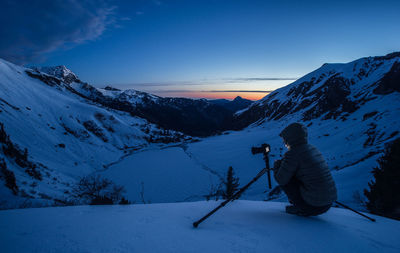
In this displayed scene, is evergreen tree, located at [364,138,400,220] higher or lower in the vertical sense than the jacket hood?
lower

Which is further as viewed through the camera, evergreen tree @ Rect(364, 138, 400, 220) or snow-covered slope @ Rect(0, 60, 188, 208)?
snow-covered slope @ Rect(0, 60, 188, 208)

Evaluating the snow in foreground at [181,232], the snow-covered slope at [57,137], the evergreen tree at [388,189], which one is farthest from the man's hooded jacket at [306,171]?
the snow-covered slope at [57,137]

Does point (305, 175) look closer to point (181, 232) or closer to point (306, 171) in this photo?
point (306, 171)

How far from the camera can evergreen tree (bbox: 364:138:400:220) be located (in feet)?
18.7

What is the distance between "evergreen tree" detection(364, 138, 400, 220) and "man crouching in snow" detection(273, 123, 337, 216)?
4698mm

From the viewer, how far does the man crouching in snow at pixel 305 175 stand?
2.68m

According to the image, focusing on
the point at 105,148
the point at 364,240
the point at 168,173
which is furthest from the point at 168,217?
the point at 105,148

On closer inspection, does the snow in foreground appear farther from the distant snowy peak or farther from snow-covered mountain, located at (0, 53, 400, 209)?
the distant snowy peak

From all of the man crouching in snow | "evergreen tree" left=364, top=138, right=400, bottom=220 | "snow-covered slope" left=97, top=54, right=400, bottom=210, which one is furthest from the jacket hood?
"snow-covered slope" left=97, top=54, right=400, bottom=210

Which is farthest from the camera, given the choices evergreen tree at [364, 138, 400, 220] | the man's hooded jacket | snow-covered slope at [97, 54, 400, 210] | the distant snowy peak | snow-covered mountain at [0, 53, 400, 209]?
the distant snowy peak

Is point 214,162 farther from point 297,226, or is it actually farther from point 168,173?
point 297,226

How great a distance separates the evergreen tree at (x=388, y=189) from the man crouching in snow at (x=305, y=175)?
4.70 metres

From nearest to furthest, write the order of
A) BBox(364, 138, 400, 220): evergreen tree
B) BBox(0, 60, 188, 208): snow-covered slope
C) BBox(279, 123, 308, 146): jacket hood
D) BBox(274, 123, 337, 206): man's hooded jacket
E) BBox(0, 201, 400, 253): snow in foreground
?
BBox(0, 201, 400, 253): snow in foreground
BBox(274, 123, 337, 206): man's hooded jacket
BBox(279, 123, 308, 146): jacket hood
BBox(364, 138, 400, 220): evergreen tree
BBox(0, 60, 188, 208): snow-covered slope

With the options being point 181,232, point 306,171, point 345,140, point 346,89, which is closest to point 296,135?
point 306,171
